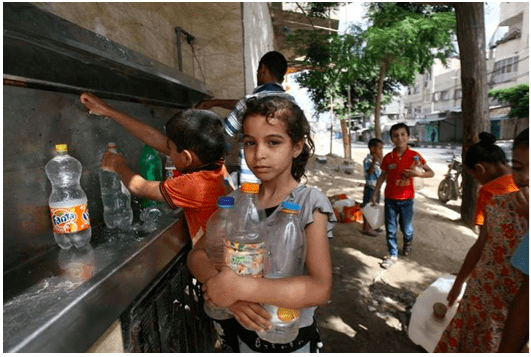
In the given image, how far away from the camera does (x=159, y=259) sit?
5.16 ft

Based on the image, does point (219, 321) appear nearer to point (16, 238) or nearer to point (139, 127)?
point (16, 238)

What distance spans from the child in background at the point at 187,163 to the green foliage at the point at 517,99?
26019 mm

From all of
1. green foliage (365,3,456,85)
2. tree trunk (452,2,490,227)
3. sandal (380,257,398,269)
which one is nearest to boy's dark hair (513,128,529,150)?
sandal (380,257,398,269)

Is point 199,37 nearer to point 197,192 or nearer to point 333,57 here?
point 197,192

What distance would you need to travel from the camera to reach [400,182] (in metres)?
4.18

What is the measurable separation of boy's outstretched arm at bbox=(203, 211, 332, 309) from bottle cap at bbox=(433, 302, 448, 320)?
1.66m

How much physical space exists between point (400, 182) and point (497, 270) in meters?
2.67

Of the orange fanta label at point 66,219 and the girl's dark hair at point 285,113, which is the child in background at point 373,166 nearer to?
the girl's dark hair at point 285,113

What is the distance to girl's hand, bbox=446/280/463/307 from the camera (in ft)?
6.90

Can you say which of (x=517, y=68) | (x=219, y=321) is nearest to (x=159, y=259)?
(x=219, y=321)

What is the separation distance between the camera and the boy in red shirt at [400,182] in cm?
417

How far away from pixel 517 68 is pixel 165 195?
32.9m

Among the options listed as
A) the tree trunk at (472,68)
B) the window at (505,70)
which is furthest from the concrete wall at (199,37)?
the window at (505,70)

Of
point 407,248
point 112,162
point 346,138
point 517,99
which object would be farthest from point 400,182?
point 517,99
